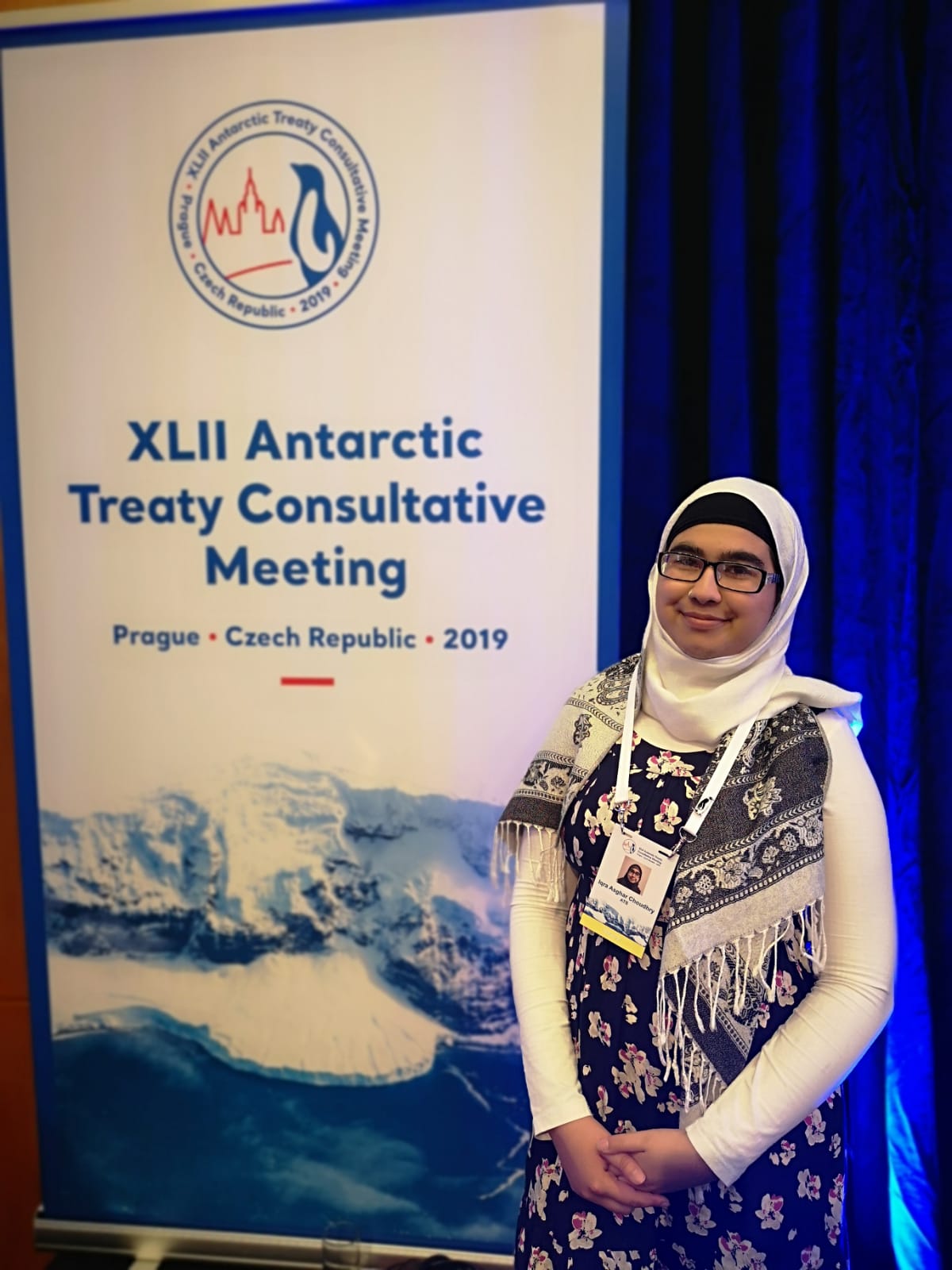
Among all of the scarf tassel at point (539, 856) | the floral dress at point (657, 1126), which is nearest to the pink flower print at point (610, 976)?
the floral dress at point (657, 1126)

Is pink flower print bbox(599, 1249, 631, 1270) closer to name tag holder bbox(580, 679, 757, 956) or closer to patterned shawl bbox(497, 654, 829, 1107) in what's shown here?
patterned shawl bbox(497, 654, 829, 1107)

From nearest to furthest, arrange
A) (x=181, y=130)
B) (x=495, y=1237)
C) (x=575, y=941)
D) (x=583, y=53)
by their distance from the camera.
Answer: (x=575, y=941), (x=583, y=53), (x=181, y=130), (x=495, y=1237)

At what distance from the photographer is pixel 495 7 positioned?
4.98ft

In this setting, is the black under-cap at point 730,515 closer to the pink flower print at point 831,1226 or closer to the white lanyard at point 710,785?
the white lanyard at point 710,785

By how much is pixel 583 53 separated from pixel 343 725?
1.17 meters

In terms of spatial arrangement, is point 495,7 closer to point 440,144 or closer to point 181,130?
point 440,144

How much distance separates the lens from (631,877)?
1.17 meters

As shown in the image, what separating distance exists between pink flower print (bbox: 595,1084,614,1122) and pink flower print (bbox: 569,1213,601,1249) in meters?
0.12

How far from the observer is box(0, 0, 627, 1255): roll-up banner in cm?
157

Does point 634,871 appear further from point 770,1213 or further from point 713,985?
point 770,1213

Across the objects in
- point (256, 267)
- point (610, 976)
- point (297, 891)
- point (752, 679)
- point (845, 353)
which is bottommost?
point (297, 891)

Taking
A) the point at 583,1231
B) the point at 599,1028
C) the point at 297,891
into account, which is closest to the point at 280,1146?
the point at 297,891

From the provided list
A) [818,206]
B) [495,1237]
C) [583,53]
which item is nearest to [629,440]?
[818,206]

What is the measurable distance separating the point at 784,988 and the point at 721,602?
0.48 meters
